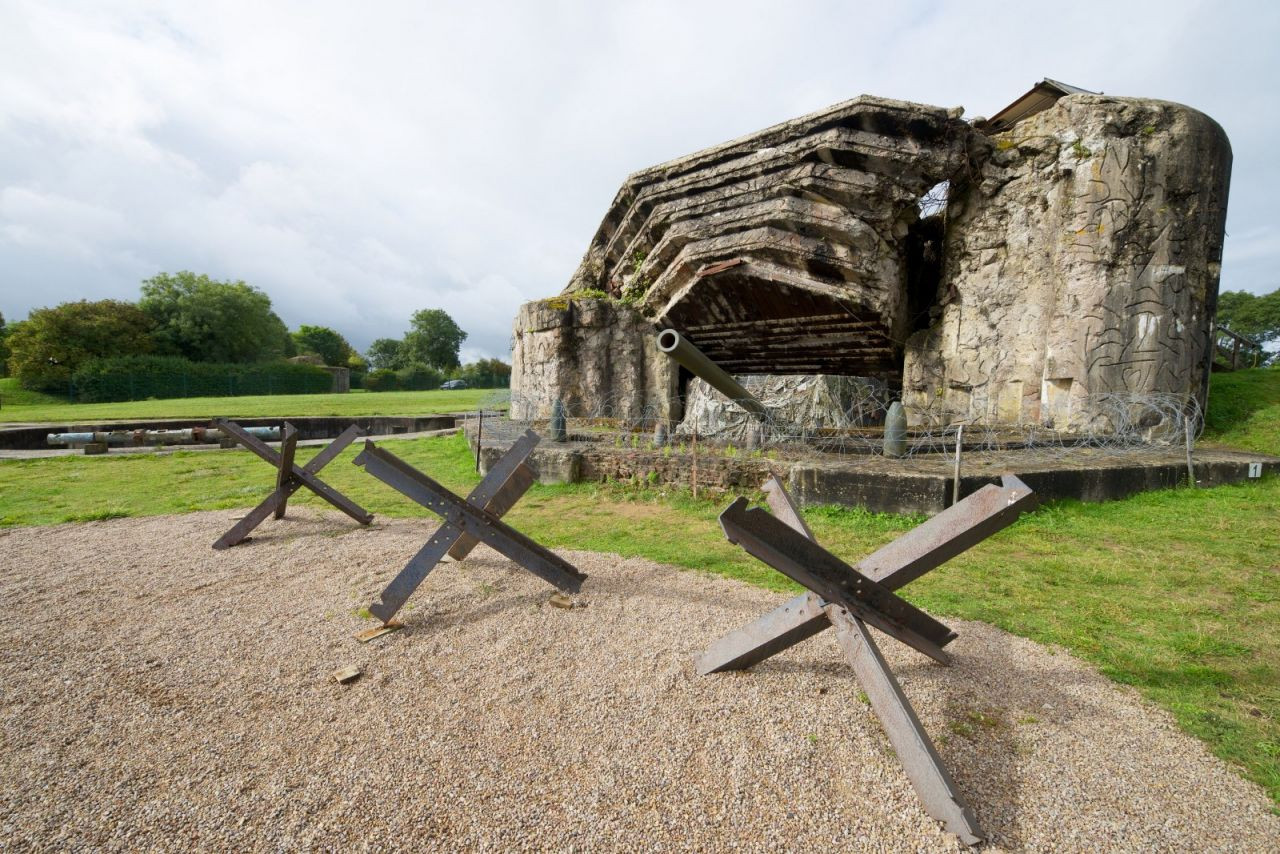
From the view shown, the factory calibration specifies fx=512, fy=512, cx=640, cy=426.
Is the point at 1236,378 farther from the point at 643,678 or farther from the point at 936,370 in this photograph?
the point at 643,678

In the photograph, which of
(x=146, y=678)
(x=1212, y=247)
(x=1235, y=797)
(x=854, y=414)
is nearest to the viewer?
(x=1235, y=797)

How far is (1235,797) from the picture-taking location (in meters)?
1.89

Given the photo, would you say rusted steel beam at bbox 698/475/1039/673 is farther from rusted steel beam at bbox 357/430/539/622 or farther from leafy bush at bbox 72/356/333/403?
leafy bush at bbox 72/356/333/403

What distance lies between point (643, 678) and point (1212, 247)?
38.1 ft

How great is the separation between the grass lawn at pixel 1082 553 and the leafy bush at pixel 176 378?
26.3 metres

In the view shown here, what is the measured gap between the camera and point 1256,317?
3378 centimetres

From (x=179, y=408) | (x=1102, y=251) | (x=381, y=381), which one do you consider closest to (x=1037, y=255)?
(x=1102, y=251)

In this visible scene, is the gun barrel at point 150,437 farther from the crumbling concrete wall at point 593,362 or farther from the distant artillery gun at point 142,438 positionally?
the crumbling concrete wall at point 593,362

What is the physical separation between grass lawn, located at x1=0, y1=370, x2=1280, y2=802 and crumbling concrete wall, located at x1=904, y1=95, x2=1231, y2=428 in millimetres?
2350

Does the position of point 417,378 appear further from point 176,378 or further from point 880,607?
point 880,607

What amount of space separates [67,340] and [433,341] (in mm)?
32032

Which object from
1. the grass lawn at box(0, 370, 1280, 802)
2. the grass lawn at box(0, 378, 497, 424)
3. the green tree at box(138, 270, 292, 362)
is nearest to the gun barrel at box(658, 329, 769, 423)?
the grass lawn at box(0, 370, 1280, 802)

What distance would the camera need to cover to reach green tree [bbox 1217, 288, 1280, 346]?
33.3 meters

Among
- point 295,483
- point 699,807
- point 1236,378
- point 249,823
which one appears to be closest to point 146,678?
point 249,823
